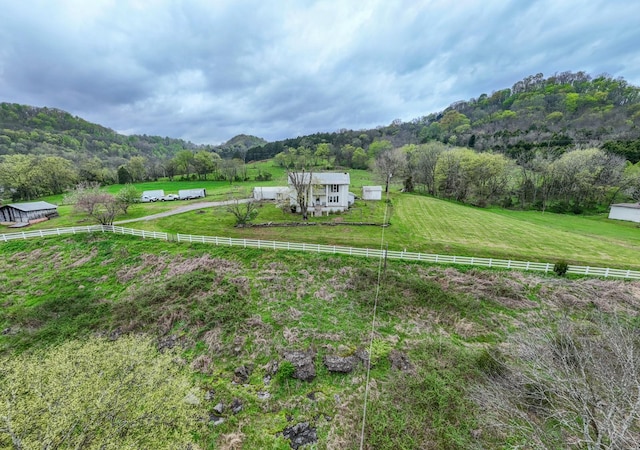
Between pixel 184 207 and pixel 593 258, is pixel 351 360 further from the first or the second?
pixel 184 207

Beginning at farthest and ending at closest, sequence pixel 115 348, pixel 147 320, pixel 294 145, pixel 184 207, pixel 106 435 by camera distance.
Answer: pixel 294 145 → pixel 184 207 → pixel 147 320 → pixel 115 348 → pixel 106 435

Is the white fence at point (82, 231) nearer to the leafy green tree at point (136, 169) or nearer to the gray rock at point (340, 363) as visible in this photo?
the gray rock at point (340, 363)

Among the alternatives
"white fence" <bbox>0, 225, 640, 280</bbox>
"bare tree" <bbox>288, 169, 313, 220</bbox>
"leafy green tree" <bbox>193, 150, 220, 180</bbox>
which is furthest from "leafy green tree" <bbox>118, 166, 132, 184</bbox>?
"bare tree" <bbox>288, 169, 313, 220</bbox>

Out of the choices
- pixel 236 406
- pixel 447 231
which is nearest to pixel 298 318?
pixel 236 406

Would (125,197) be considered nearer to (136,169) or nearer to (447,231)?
(447,231)

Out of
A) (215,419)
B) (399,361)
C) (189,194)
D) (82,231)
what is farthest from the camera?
(189,194)

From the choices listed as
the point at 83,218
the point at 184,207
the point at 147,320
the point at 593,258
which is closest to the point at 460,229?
the point at 593,258

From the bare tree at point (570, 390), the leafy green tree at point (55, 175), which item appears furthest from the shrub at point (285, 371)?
the leafy green tree at point (55, 175)
